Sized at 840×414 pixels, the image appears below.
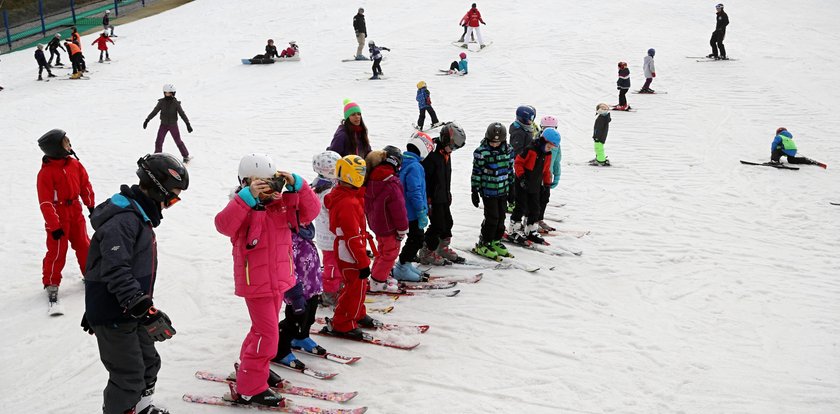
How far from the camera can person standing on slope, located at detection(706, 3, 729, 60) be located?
22.2 m

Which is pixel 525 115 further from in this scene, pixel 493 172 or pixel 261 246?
pixel 261 246

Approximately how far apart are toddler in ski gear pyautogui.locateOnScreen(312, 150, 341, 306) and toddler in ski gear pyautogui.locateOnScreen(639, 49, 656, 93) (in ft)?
51.1

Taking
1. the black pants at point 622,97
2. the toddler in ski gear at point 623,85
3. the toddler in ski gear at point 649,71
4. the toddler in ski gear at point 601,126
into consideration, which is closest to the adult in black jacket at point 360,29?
the toddler in ski gear at point 623,85

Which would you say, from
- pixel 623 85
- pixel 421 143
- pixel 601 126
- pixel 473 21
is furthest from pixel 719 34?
pixel 421 143

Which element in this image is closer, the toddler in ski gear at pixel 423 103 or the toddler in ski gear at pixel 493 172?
the toddler in ski gear at pixel 493 172

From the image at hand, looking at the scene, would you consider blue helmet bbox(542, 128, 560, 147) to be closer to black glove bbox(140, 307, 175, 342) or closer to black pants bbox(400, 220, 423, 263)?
black pants bbox(400, 220, 423, 263)

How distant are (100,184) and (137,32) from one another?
66.9 feet

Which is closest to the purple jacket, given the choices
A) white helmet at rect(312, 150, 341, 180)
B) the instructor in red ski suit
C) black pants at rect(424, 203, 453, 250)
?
white helmet at rect(312, 150, 341, 180)

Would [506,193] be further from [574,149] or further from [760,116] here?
[760,116]

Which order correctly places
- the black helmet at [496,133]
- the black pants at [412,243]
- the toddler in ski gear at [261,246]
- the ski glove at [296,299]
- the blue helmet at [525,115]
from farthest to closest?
the blue helmet at [525,115]
the black helmet at [496,133]
the black pants at [412,243]
the ski glove at [296,299]
the toddler in ski gear at [261,246]

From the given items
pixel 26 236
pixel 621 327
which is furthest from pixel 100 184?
pixel 621 327

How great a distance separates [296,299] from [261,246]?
83 cm

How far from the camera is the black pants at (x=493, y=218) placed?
27.9ft

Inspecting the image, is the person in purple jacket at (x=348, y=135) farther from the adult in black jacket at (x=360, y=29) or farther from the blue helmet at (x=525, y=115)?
the adult in black jacket at (x=360, y=29)
